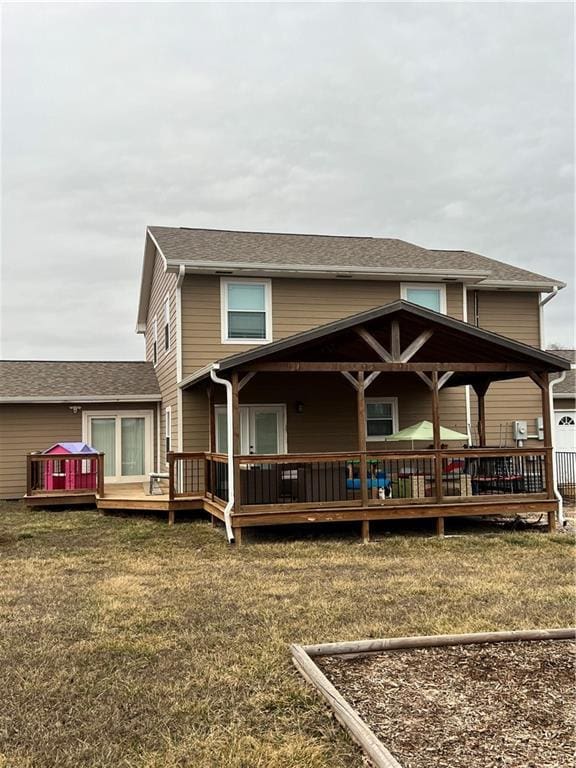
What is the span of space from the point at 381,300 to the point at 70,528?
26.1ft

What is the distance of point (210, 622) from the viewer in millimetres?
5559

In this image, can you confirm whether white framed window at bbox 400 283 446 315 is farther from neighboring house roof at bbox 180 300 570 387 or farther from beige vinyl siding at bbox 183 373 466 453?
neighboring house roof at bbox 180 300 570 387

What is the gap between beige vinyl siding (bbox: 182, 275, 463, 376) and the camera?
1338 centimetres

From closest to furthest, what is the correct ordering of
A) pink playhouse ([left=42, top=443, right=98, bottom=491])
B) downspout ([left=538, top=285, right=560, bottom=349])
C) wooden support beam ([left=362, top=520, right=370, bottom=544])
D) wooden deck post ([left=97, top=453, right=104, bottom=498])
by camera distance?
wooden support beam ([left=362, top=520, right=370, bottom=544]) → wooden deck post ([left=97, top=453, right=104, bottom=498]) → pink playhouse ([left=42, top=443, right=98, bottom=491]) → downspout ([left=538, top=285, right=560, bottom=349])

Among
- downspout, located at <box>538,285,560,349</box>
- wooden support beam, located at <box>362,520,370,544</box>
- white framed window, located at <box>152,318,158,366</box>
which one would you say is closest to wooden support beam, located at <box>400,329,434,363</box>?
wooden support beam, located at <box>362,520,370,544</box>

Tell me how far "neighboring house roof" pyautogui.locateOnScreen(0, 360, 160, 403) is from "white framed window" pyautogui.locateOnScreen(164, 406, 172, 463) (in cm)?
87

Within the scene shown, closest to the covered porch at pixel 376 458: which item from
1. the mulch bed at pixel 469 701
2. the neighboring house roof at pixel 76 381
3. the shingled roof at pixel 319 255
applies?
the shingled roof at pixel 319 255

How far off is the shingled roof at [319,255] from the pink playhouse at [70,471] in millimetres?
4645

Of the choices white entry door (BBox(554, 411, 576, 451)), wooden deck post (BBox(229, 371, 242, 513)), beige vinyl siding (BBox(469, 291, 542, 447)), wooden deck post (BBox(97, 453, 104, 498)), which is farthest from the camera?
white entry door (BBox(554, 411, 576, 451))

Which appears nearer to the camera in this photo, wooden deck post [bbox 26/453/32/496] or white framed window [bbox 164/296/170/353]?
wooden deck post [bbox 26/453/32/496]

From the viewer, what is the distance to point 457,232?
2866cm

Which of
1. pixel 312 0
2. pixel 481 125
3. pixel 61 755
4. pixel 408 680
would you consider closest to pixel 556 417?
pixel 481 125

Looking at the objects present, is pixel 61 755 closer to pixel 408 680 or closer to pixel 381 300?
pixel 408 680

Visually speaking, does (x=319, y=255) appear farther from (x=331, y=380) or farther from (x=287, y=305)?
(x=331, y=380)
